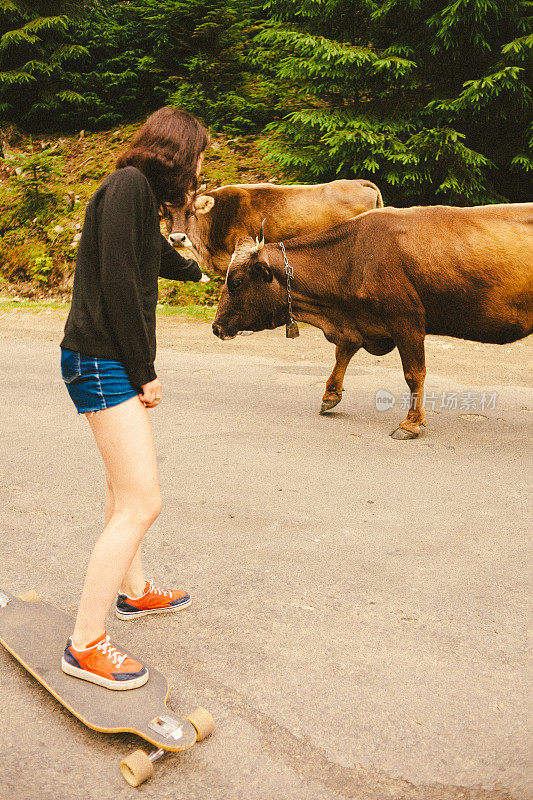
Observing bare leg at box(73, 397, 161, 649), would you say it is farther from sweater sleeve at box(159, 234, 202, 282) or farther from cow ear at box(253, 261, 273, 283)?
cow ear at box(253, 261, 273, 283)

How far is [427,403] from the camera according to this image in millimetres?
7070

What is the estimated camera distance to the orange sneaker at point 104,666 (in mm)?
2627

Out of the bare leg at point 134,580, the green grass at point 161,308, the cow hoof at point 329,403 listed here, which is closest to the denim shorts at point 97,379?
the bare leg at point 134,580

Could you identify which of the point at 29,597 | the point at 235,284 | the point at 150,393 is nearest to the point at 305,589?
the point at 29,597

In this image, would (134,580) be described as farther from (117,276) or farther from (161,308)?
(161,308)

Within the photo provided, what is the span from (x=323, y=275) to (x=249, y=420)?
1507 millimetres

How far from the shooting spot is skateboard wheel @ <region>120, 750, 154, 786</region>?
2254mm

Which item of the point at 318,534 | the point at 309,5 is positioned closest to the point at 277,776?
the point at 318,534

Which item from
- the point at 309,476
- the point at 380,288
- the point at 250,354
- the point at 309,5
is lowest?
the point at 250,354

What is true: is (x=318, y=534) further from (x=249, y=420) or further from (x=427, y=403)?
(x=427, y=403)

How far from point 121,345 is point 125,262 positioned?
30 cm

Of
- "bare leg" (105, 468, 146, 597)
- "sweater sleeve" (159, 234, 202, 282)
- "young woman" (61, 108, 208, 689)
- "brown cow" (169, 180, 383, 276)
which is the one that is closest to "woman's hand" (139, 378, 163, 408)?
"young woman" (61, 108, 208, 689)

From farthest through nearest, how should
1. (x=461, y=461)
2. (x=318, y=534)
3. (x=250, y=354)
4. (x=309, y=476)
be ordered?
(x=250, y=354)
(x=461, y=461)
(x=309, y=476)
(x=318, y=534)

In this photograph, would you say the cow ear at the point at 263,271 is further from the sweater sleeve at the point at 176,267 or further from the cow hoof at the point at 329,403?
the sweater sleeve at the point at 176,267
